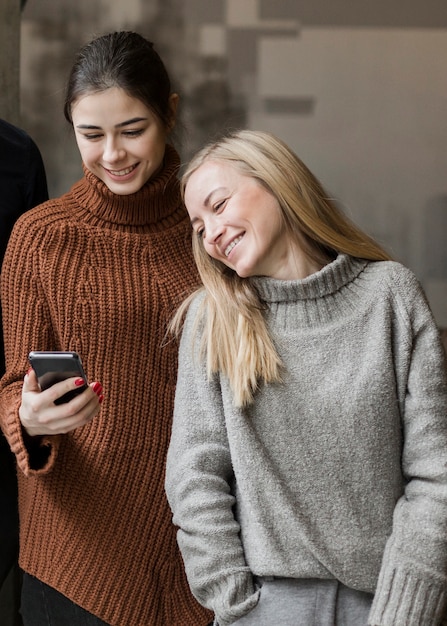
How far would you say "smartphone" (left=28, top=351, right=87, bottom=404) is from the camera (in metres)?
1.44

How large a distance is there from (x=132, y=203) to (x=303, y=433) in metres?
Result: 0.54

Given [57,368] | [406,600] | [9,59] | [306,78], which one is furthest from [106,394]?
[306,78]

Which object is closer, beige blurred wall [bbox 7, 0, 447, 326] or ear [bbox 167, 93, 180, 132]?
ear [bbox 167, 93, 180, 132]

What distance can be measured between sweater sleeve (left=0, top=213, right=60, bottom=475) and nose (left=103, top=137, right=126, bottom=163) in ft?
0.65

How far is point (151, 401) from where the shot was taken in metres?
1.70

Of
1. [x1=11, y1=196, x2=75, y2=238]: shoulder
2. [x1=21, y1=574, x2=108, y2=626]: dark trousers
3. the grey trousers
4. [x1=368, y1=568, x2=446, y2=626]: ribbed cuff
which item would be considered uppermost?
[x1=11, y1=196, x2=75, y2=238]: shoulder

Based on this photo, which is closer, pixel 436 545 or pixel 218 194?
pixel 436 545

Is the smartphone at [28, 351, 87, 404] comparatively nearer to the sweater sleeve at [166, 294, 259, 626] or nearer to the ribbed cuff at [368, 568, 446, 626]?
the sweater sleeve at [166, 294, 259, 626]

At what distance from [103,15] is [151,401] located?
1.75 meters

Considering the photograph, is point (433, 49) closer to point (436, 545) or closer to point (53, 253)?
point (53, 253)

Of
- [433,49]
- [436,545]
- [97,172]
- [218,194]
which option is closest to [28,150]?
[97,172]

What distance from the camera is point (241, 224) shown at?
1.52 m

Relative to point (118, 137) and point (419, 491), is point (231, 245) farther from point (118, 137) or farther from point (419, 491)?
point (419, 491)

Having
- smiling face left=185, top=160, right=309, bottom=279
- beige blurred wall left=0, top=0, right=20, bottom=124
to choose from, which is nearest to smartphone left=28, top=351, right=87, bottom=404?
smiling face left=185, top=160, right=309, bottom=279
